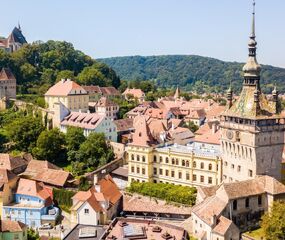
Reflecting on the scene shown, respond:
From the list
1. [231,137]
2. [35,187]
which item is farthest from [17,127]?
[231,137]

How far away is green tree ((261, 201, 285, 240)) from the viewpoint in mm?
45125

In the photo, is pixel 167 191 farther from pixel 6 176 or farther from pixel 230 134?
pixel 6 176

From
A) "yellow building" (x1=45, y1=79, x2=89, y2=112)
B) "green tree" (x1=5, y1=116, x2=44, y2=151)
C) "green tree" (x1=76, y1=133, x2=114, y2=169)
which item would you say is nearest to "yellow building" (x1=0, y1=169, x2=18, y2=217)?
"green tree" (x1=76, y1=133, x2=114, y2=169)

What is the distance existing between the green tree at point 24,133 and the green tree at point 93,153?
11.0 m

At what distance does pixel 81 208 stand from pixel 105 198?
3201mm

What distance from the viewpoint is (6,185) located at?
62.6 m

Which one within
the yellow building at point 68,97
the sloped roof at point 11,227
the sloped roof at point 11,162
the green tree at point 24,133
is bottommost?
the sloped roof at point 11,227

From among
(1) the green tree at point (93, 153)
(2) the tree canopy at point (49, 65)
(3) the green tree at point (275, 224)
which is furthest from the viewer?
(2) the tree canopy at point (49, 65)

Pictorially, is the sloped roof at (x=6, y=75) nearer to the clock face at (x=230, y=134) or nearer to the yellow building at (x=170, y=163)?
the yellow building at (x=170, y=163)

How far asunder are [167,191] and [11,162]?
2708cm

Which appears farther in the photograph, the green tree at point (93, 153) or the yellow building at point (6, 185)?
the green tree at point (93, 153)

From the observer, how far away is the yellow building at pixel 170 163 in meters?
62.6

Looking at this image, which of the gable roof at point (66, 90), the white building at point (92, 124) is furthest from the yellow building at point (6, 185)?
the gable roof at point (66, 90)

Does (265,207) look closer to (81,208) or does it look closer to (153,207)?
(153,207)
